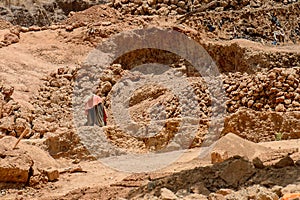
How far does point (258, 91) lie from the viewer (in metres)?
A: 10.0

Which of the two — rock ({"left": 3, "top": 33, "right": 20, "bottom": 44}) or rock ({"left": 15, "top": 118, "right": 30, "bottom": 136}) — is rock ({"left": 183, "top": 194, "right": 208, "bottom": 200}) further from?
rock ({"left": 3, "top": 33, "right": 20, "bottom": 44})

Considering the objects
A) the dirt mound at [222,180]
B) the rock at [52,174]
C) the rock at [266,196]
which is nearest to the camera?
the rock at [266,196]

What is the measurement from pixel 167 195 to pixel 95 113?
719 cm

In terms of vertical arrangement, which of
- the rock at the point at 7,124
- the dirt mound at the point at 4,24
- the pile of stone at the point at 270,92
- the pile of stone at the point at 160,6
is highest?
the pile of stone at the point at 160,6

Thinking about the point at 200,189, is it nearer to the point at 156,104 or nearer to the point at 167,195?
the point at 167,195

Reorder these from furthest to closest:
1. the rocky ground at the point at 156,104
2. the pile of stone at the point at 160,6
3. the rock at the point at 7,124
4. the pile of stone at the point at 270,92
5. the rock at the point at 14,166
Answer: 1. the pile of stone at the point at 160,6
2. the rock at the point at 7,124
3. the pile of stone at the point at 270,92
4. the rock at the point at 14,166
5. the rocky ground at the point at 156,104

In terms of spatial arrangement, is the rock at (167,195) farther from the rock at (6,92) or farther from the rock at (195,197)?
the rock at (6,92)

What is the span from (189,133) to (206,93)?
1.83 metres

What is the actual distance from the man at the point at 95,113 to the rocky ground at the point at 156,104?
61cm

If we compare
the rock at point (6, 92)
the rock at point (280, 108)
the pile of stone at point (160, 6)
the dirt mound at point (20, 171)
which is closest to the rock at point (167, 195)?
the dirt mound at point (20, 171)

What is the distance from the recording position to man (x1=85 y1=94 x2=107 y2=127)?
11555 millimetres

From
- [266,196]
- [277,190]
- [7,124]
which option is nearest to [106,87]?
[7,124]

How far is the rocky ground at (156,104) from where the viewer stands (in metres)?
5.21

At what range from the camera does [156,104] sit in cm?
1166
